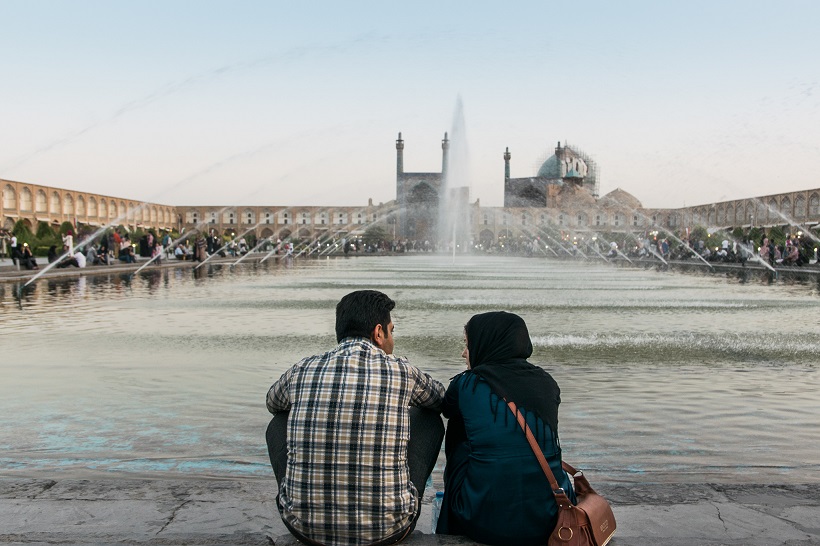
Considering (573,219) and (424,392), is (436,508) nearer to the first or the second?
(424,392)

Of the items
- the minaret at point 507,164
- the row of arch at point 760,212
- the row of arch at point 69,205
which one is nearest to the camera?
the row of arch at point 760,212

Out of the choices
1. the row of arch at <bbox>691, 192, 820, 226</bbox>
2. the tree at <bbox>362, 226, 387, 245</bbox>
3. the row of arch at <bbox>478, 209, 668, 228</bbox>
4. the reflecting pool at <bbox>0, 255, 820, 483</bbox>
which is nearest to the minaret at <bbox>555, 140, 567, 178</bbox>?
the row of arch at <bbox>478, 209, 668, 228</bbox>

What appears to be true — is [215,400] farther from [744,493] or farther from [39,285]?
[39,285]

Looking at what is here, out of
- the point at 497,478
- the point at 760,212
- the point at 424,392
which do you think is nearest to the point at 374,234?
the point at 760,212

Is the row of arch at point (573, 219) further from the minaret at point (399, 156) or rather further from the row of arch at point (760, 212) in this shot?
the row of arch at point (760, 212)

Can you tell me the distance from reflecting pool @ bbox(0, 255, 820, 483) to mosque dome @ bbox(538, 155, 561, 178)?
90842 mm

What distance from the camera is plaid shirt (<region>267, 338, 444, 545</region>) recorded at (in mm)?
2354

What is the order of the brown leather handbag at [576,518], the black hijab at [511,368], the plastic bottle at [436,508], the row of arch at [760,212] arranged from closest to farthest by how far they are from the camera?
the brown leather handbag at [576,518] → the black hijab at [511,368] → the plastic bottle at [436,508] → the row of arch at [760,212]

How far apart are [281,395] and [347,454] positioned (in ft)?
0.92

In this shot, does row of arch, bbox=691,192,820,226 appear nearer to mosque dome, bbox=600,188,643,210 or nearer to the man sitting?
mosque dome, bbox=600,188,643,210

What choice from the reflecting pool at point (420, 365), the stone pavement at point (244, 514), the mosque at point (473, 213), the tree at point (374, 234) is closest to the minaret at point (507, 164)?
the mosque at point (473, 213)

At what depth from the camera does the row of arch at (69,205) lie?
6088cm

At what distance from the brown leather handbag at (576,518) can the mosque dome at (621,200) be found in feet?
324

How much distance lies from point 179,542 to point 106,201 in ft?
269
